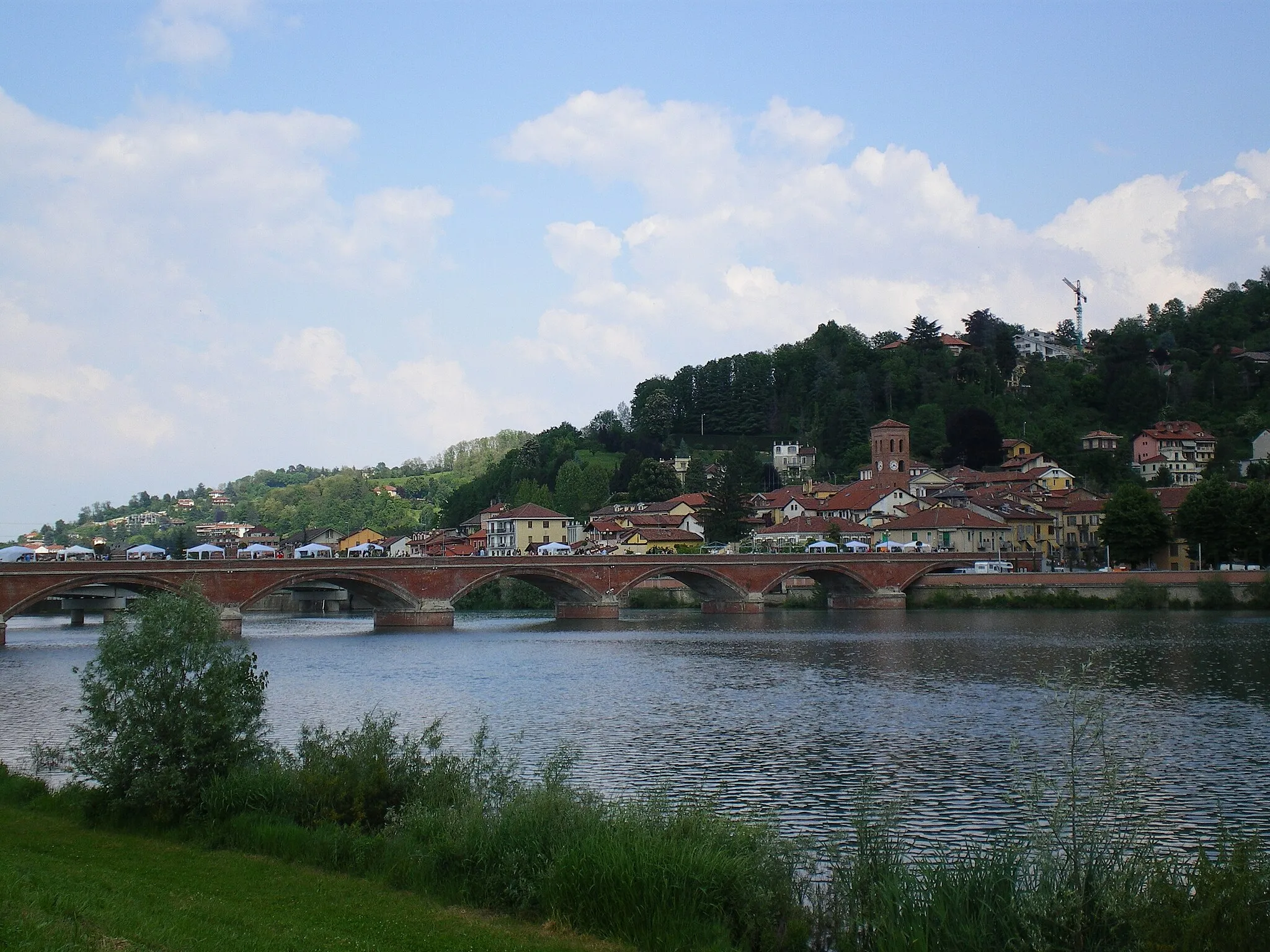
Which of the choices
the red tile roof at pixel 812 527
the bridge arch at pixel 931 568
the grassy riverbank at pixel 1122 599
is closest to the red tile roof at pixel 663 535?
the red tile roof at pixel 812 527

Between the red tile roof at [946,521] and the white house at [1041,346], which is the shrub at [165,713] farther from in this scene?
the white house at [1041,346]

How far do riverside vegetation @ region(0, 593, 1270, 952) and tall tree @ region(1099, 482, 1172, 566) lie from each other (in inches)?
2353

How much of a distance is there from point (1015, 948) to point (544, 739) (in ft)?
58.1

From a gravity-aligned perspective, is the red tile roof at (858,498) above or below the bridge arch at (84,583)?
above

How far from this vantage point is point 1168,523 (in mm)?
76438

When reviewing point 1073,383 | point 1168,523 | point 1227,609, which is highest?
point 1073,383

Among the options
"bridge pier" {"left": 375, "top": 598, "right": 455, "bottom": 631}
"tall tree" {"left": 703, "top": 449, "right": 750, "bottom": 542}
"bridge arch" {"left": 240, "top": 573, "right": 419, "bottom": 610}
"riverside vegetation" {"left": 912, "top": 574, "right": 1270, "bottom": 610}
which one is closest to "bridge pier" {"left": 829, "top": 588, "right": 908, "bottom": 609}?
"riverside vegetation" {"left": 912, "top": 574, "right": 1270, "bottom": 610}

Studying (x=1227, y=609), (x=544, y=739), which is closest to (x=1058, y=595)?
(x=1227, y=609)

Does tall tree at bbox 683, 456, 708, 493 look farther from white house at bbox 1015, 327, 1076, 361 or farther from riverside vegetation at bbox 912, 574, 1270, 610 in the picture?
white house at bbox 1015, 327, 1076, 361

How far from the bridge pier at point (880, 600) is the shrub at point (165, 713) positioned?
6333 centimetres

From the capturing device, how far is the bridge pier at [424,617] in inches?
2697

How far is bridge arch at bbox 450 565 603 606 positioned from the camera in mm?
70062

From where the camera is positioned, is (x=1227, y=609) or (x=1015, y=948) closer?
(x=1015, y=948)

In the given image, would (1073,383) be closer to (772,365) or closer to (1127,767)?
(772,365)
